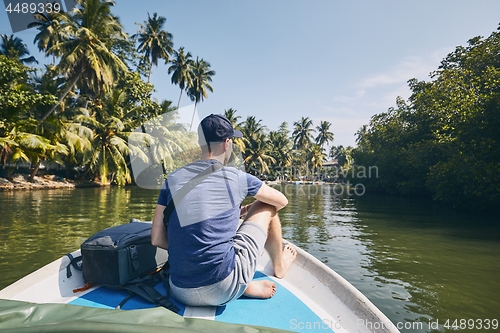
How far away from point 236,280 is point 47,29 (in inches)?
1155

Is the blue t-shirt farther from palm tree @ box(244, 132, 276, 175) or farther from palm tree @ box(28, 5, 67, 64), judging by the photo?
palm tree @ box(244, 132, 276, 175)

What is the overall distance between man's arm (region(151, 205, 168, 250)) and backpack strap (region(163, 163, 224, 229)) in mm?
42

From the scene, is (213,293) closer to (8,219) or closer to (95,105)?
(8,219)

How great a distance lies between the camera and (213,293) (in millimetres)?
1853

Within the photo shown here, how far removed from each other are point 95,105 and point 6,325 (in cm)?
2714

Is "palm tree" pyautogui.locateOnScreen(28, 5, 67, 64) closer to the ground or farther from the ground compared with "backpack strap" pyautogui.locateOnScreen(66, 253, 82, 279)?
farther from the ground

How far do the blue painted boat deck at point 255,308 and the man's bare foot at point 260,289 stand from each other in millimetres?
34

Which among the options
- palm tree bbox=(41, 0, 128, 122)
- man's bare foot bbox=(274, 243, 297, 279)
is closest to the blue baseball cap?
man's bare foot bbox=(274, 243, 297, 279)

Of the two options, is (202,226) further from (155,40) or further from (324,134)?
(324,134)

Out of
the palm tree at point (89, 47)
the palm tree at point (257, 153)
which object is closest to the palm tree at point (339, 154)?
the palm tree at point (257, 153)

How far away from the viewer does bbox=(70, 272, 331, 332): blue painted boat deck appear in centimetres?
188

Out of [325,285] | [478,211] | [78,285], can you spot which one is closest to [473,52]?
[478,211]

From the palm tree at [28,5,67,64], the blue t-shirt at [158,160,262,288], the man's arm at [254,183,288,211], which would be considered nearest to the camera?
the blue t-shirt at [158,160,262,288]

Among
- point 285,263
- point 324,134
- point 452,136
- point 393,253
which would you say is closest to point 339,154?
point 324,134
